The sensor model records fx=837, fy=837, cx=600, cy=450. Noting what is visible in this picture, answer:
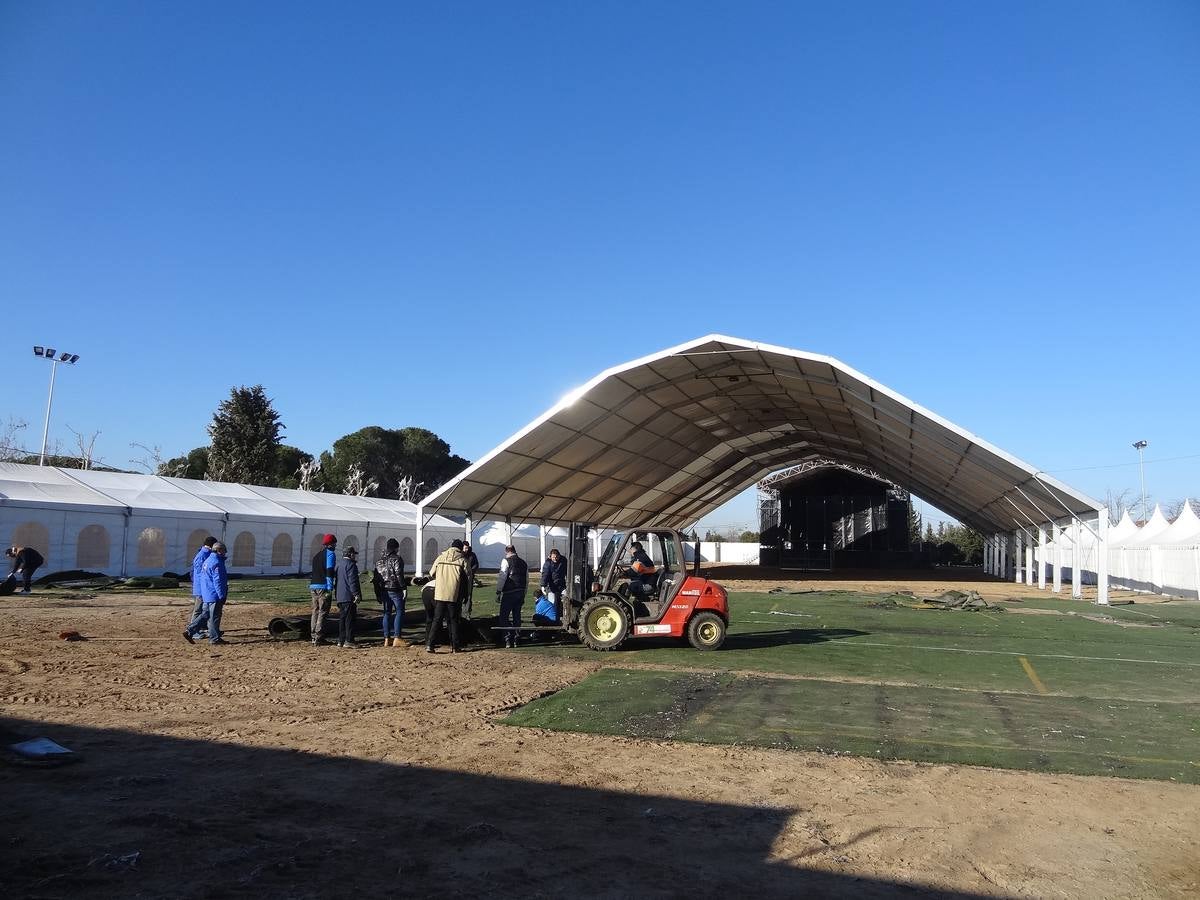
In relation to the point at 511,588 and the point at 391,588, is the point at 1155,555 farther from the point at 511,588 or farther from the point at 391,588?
the point at 391,588

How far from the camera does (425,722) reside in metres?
7.02

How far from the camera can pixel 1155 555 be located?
28.7 meters

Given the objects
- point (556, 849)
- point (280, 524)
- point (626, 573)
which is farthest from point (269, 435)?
point (556, 849)

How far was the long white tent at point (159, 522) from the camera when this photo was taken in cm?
2245

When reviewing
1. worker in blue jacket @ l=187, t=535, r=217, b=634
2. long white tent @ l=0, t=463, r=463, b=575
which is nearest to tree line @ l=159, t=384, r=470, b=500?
long white tent @ l=0, t=463, r=463, b=575

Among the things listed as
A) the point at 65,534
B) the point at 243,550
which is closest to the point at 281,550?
the point at 243,550

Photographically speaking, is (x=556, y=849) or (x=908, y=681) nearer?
(x=556, y=849)

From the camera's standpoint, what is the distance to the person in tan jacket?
11.3m

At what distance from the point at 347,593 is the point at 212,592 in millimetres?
1775

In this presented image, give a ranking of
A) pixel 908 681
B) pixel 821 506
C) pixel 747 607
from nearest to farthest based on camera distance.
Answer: pixel 908 681, pixel 747 607, pixel 821 506

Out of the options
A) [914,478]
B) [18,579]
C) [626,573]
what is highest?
[914,478]

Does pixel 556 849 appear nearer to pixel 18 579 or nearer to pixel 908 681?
pixel 908 681

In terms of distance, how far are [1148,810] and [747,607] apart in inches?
591

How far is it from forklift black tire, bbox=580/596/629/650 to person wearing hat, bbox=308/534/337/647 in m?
3.63
